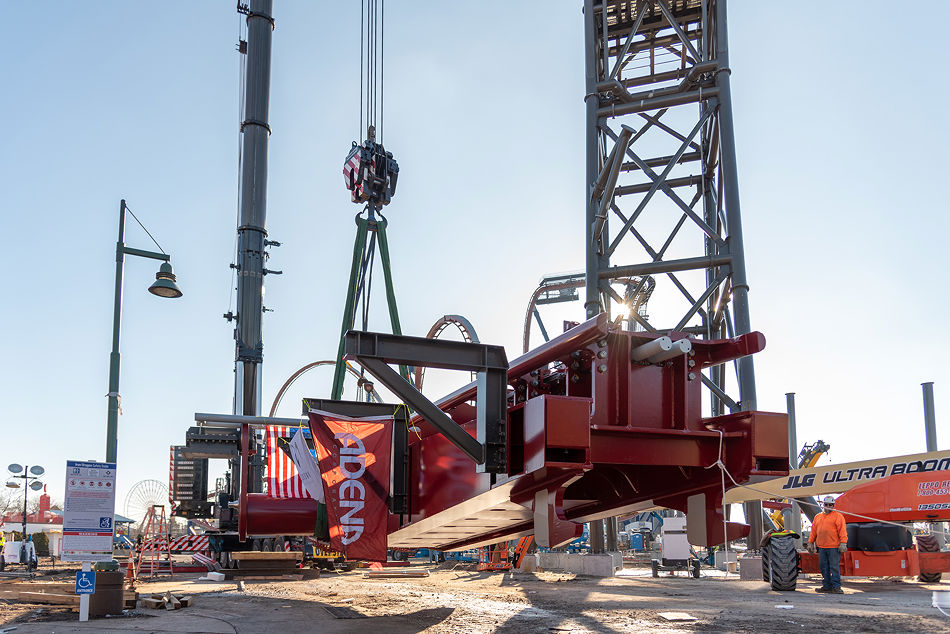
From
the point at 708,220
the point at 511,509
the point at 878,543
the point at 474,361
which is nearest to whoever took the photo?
the point at 474,361

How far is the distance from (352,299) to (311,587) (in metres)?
5.12

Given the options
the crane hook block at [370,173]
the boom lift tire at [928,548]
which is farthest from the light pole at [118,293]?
the boom lift tire at [928,548]

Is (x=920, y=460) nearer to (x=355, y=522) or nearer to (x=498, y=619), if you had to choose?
(x=498, y=619)

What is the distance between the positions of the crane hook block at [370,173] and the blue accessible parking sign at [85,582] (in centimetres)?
777

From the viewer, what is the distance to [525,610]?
403 inches

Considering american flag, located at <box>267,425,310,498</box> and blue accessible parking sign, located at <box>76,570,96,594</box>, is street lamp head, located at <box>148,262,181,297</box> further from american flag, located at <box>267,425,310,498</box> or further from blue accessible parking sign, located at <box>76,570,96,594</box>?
blue accessible parking sign, located at <box>76,570,96,594</box>

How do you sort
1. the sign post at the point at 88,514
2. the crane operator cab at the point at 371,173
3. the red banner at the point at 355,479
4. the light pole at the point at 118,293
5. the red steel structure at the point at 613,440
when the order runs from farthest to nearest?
the crane operator cab at the point at 371,173 < the light pole at the point at 118,293 < the sign post at the point at 88,514 < the red banner at the point at 355,479 < the red steel structure at the point at 613,440

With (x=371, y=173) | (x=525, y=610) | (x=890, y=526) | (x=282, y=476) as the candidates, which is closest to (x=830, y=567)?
(x=890, y=526)

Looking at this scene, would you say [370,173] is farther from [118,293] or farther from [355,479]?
[355,479]

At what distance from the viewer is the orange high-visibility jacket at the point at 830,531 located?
13.0 m

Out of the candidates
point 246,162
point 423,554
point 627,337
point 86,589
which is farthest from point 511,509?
point 423,554

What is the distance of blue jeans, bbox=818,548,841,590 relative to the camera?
1274cm

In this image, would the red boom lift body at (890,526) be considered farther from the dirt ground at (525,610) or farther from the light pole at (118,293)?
the light pole at (118,293)

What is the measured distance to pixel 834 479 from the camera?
15.3 meters
